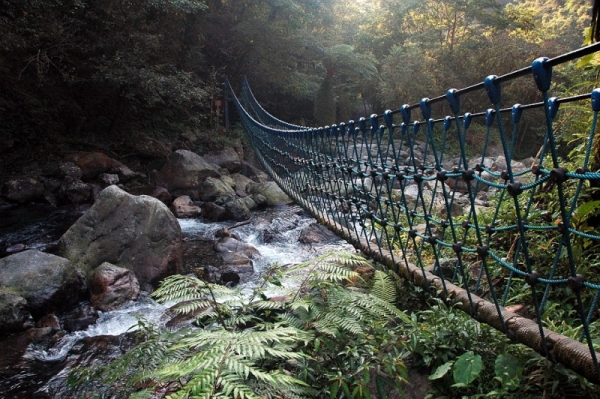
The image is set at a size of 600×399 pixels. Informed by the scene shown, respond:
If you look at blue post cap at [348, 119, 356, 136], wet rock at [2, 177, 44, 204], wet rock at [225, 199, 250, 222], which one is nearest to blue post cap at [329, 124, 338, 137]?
blue post cap at [348, 119, 356, 136]

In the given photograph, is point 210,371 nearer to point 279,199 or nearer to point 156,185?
point 279,199

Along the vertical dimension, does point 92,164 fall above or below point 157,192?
above

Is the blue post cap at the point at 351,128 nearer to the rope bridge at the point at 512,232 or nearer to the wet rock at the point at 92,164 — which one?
the rope bridge at the point at 512,232

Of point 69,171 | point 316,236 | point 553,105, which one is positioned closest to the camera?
point 553,105

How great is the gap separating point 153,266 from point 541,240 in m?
2.54

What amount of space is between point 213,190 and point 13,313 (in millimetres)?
3891

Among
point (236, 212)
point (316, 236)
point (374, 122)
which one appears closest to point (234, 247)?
point (316, 236)

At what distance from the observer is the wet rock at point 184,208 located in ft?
17.0

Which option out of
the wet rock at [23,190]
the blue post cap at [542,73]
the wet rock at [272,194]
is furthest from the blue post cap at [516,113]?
the wet rock at [23,190]

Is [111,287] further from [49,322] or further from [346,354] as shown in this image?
[346,354]

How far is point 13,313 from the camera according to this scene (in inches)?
87.4

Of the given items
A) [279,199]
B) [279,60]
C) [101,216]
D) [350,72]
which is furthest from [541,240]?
[350,72]

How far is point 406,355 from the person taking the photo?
1062mm

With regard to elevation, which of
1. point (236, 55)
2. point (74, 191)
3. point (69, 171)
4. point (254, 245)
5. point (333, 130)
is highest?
point (236, 55)
